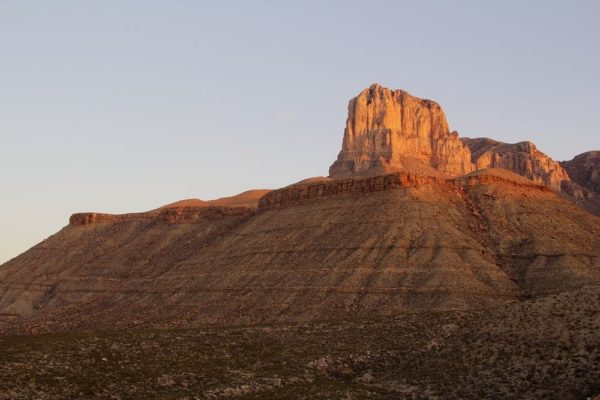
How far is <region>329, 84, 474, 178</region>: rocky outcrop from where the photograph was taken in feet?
572

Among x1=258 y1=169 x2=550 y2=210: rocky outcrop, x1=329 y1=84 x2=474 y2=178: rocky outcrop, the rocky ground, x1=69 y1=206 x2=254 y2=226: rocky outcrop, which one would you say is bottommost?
the rocky ground

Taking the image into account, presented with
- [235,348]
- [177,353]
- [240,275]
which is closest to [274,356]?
[235,348]

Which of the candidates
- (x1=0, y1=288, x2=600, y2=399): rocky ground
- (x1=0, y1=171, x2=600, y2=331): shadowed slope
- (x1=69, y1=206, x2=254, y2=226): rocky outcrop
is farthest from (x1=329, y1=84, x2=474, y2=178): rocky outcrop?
(x1=0, y1=288, x2=600, y2=399): rocky ground

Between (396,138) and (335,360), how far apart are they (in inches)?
5191

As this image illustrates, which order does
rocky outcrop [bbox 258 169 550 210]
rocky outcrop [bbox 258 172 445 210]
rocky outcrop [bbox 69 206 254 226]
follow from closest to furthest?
rocky outcrop [bbox 258 172 445 210] → rocky outcrop [bbox 258 169 550 210] → rocky outcrop [bbox 69 206 254 226]

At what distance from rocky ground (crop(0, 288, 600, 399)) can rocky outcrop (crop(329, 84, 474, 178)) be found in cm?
11455

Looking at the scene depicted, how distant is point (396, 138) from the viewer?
177375 millimetres

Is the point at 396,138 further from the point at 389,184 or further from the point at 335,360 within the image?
the point at 335,360

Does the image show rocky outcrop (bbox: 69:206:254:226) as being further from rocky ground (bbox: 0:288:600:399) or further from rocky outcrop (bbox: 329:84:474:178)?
rocky ground (bbox: 0:288:600:399)

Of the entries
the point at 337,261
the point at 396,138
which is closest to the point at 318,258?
the point at 337,261

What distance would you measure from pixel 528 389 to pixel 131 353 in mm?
22535

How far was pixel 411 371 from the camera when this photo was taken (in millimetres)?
47531

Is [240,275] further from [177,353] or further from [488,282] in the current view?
[177,353]

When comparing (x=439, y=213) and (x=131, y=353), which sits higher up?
(x=439, y=213)
